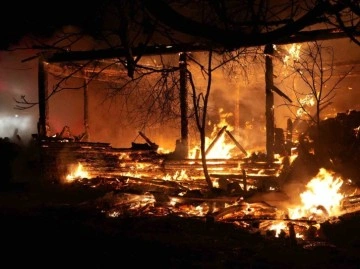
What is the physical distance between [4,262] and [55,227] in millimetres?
1951

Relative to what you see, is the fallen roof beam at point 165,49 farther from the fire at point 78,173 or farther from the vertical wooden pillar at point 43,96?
the fire at point 78,173

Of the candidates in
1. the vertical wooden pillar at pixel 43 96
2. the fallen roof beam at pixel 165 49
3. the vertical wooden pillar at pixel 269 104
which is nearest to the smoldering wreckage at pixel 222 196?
the vertical wooden pillar at pixel 269 104

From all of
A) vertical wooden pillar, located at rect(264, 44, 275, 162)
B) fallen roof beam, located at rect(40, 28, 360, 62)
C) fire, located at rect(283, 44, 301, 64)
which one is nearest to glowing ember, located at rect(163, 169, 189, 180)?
vertical wooden pillar, located at rect(264, 44, 275, 162)

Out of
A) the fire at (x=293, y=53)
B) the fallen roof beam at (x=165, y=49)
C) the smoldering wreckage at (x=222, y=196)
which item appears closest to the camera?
the smoldering wreckage at (x=222, y=196)

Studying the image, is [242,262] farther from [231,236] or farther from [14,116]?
[14,116]

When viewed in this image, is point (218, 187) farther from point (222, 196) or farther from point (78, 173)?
point (78, 173)

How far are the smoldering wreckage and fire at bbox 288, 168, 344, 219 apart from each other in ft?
0.08

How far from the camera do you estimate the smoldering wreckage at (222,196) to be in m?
7.55

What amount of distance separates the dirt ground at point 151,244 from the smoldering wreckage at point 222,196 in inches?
1.6

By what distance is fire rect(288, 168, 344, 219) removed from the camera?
30.7 feet

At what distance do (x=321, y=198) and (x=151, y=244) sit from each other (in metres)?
5.60

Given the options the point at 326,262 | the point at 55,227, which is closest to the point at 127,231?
the point at 55,227

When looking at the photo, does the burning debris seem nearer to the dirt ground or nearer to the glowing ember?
the glowing ember

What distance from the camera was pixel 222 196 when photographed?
415 inches
